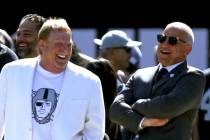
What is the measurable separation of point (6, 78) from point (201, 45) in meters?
7.96

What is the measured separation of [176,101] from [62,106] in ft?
2.77

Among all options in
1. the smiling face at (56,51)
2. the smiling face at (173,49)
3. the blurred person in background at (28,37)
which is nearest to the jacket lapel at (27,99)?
the smiling face at (56,51)

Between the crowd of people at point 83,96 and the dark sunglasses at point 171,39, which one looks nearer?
the crowd of people at point 83,96

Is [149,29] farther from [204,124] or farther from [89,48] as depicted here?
[204,124]

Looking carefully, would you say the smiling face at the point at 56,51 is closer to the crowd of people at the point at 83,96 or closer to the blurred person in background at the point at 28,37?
the crowd of people at the point at 83,96

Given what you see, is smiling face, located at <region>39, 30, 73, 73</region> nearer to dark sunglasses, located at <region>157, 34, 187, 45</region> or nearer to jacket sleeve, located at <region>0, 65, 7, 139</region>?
jacket sleeve, located at <region>0, 65, 7, 139</region>

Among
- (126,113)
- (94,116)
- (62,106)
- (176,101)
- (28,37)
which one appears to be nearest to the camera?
(62,106)

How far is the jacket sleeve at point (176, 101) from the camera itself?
6746 mm

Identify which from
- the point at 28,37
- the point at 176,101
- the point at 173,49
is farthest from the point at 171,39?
the point at 28,37

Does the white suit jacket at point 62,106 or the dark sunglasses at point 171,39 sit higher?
the dark sunglasses at point 171,39

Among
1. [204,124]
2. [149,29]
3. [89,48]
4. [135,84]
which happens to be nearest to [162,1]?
[149,29]

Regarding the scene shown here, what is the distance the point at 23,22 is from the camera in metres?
8.02

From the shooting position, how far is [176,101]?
22.1 feet

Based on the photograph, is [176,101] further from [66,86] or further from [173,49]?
[66,86]
